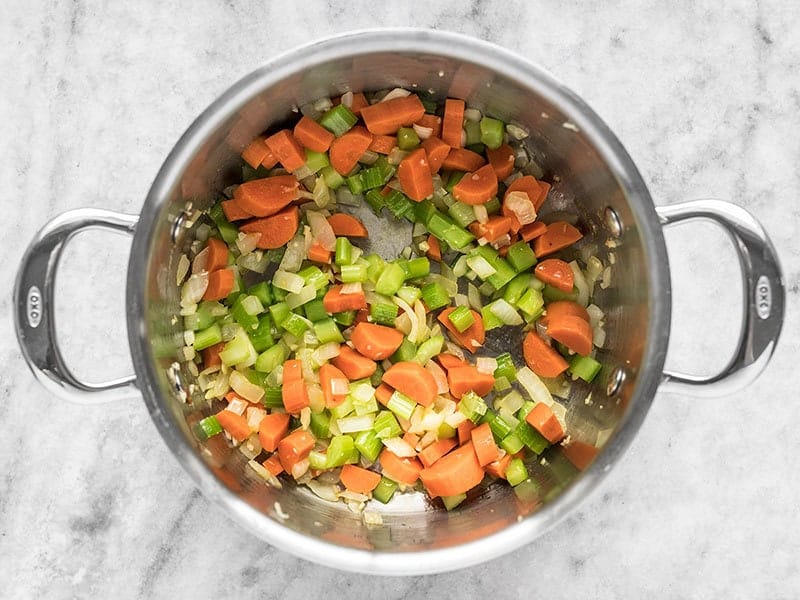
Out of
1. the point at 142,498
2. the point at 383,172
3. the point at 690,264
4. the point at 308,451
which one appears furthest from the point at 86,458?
the point at 690,264

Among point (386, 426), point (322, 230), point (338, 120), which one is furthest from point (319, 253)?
point (386, 426)

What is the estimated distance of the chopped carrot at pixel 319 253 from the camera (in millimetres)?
1676

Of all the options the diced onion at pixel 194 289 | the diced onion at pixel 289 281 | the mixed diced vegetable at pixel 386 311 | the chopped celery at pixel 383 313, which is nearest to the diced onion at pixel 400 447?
the mixed diced vegetable at pixel 386 311

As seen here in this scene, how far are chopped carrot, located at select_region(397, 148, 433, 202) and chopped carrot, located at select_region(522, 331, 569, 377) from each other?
1.14 feet

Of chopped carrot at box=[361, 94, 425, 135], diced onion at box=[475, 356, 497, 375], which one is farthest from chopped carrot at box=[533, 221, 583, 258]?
chopped carrot at box=[361, 94, 425, 135]

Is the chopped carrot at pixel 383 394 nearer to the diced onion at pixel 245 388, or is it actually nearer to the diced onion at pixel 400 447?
the diced onion at pixel 400 447

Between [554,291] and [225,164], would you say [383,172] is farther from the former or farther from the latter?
[554,291]

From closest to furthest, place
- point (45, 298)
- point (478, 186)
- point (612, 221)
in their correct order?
1. point (45, 298)
2. point (612, 221)
3. point (478, 186)

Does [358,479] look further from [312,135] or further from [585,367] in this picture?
[312,135]

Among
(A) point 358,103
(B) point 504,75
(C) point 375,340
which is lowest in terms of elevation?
(C) point 375,340

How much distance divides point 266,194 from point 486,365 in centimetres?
53

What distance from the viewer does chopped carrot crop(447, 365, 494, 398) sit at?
166cm

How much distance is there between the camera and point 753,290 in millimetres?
1373

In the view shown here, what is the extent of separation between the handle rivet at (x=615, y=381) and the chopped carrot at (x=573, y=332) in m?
0.08
